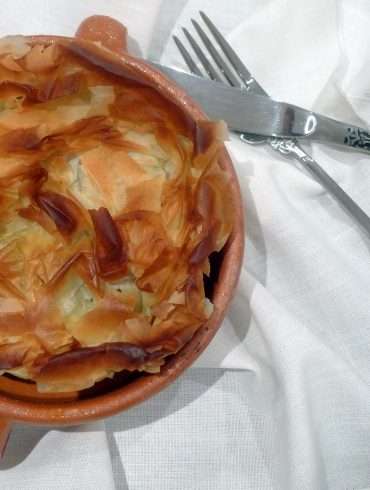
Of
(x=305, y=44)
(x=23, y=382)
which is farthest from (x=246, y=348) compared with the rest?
(x=305, y=44)

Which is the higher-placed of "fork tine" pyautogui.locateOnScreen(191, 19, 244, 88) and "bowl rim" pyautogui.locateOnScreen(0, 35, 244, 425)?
"fork tine" pyautogui.locateOnScreen(191, 19, 244, 88)

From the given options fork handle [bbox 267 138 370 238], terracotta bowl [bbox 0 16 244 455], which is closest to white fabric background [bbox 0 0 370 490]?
fork handle [bbox 267 138 370 238]

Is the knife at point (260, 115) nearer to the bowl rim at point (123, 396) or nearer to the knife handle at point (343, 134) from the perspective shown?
the knife handle at point (343, 134)

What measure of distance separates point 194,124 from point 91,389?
315 millimetres

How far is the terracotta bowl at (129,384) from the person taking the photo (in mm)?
755

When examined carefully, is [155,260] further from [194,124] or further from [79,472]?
[79,472]

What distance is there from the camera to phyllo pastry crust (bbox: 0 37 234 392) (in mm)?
699

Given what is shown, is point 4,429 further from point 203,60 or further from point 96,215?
point 203,60

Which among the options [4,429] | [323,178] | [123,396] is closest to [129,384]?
[123,396]

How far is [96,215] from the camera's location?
73 centimetres

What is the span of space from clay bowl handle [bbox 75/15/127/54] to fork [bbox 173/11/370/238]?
12 cm

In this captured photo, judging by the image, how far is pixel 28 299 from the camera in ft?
2.43

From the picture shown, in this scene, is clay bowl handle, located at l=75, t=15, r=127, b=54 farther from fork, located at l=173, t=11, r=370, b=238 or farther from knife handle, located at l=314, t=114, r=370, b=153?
knife handle, located at l=314, t=114, r=370, b=153

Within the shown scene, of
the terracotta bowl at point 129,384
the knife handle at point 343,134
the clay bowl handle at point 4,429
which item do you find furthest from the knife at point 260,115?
the clay bowl handle at point 4,429
